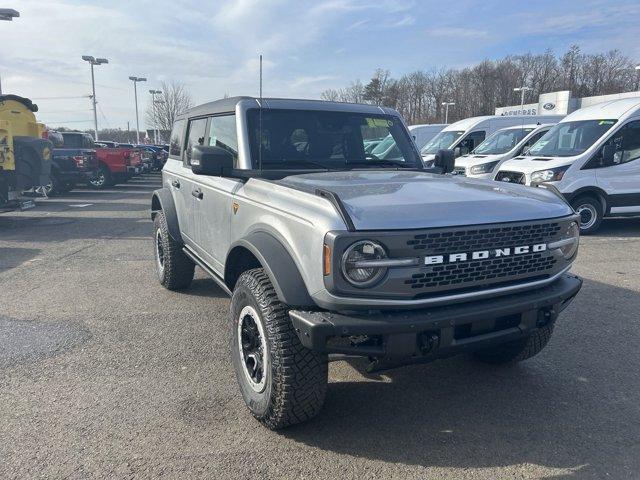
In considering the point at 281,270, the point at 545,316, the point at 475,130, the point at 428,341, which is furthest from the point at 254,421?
the point at 475,130

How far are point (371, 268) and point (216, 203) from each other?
200 cm

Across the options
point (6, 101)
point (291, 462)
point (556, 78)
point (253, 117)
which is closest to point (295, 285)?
point (291, 462)

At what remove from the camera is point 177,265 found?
5.69 m

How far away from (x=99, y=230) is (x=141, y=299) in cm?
540

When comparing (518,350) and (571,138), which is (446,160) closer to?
Answer: (518,350)

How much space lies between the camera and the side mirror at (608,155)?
941 centimetres

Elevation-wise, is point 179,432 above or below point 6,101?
below

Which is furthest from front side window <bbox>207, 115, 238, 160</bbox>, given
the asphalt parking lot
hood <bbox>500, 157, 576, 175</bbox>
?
hood <bbox>500, 157, 576, 175</bbox>

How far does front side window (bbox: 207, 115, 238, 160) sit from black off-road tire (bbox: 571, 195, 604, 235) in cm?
759

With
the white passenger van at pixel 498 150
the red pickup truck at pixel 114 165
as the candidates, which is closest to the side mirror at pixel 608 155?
the white passenger van at pixel 498 150

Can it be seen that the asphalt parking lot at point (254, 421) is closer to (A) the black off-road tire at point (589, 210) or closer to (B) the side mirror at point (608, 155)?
(A) the black off-road tire at point (589, 210)

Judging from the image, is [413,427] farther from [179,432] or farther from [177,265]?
[177,265]

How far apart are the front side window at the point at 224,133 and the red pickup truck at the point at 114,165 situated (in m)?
15.8

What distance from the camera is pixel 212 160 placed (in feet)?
11.5
